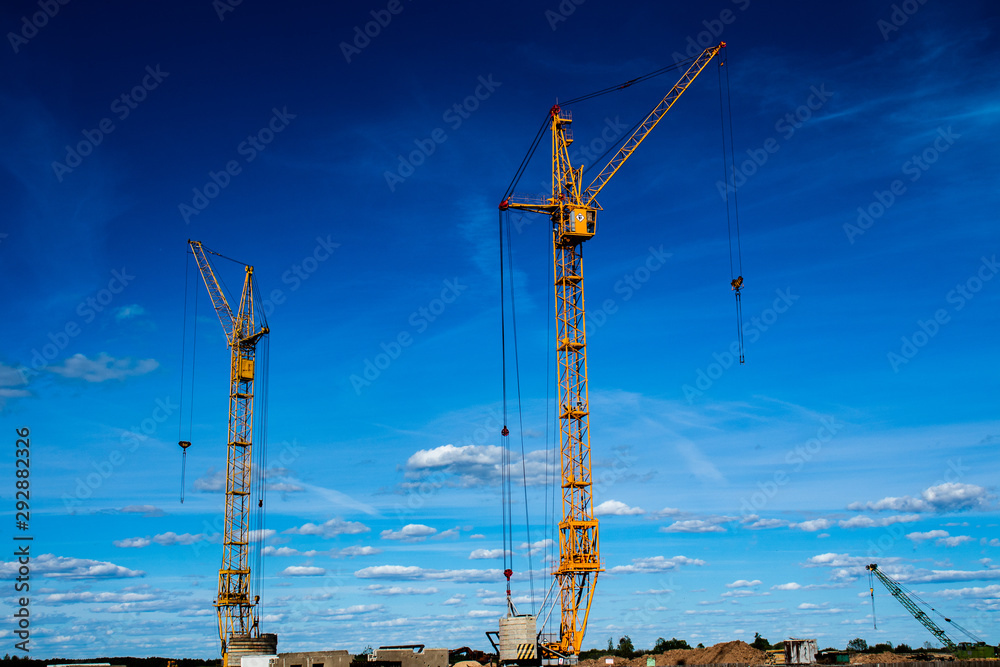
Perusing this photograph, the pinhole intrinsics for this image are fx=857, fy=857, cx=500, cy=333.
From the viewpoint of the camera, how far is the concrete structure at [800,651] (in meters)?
73.8

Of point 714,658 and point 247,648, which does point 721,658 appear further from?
point 247,648

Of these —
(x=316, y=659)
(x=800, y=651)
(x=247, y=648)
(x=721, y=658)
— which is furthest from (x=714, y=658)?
(x=247, y=648)

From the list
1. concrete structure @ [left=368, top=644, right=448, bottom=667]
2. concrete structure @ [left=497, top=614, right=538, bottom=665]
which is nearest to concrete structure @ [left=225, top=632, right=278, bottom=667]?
concrete structure @ [left=368, top=644, right=448, bottom=667]

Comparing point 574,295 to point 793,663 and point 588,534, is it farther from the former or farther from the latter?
point 793,663

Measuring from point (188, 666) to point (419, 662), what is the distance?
88000mm

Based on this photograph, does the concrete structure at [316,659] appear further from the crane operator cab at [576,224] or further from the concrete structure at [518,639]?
the crane operator cab at [576,224]

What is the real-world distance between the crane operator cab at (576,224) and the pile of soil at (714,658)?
40275mm

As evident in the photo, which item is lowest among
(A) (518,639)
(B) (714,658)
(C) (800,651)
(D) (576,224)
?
(B) (714,658)

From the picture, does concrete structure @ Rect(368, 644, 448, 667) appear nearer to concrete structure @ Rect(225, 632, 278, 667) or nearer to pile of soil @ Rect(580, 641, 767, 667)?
pile of soil @ Rect(580, 641, 767, 667)

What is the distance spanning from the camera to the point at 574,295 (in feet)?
273

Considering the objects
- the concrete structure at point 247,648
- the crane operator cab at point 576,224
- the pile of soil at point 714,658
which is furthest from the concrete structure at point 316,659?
the crane operator cab at point 576,224

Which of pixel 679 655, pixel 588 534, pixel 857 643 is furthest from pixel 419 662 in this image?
pixel 857 643

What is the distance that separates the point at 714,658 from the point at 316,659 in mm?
37865

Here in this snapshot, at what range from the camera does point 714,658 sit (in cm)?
8250
